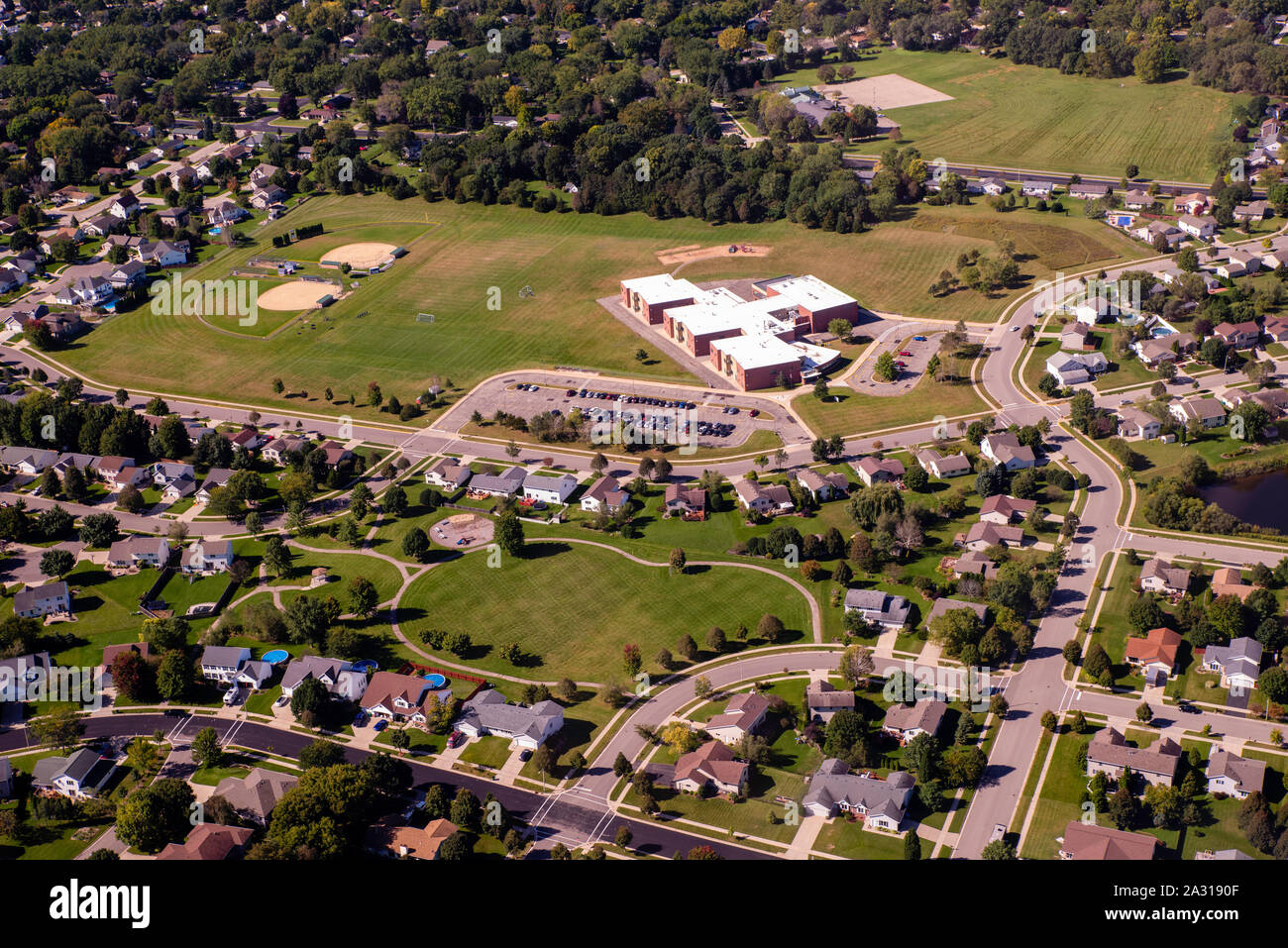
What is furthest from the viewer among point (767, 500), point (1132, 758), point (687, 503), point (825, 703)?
point (687, 503)

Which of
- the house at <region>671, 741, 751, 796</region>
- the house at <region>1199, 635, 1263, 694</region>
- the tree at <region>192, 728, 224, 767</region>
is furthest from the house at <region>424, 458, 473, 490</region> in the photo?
the house at <region>1199, 635, 1263, 694</region>

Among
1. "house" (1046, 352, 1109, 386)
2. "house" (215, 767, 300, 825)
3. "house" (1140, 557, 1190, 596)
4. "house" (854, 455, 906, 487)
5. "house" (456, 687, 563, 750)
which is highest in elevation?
"house" (1046, 352, 1109, 386)

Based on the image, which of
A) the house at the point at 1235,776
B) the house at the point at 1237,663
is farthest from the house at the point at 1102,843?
the house at the point at 1237,663

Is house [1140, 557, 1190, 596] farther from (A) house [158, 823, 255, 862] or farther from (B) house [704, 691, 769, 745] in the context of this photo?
(A) house [158, 823, 255, 862]

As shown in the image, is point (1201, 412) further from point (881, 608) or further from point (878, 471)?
point (881, 608)

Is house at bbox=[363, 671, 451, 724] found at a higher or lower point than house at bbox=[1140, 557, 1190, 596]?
lower

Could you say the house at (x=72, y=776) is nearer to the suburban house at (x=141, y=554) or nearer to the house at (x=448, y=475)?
the suburban house at (x=141, y=554)

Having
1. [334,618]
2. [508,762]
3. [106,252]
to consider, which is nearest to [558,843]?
[508,762]

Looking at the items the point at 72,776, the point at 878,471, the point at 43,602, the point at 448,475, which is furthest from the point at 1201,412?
the point at 43,602
